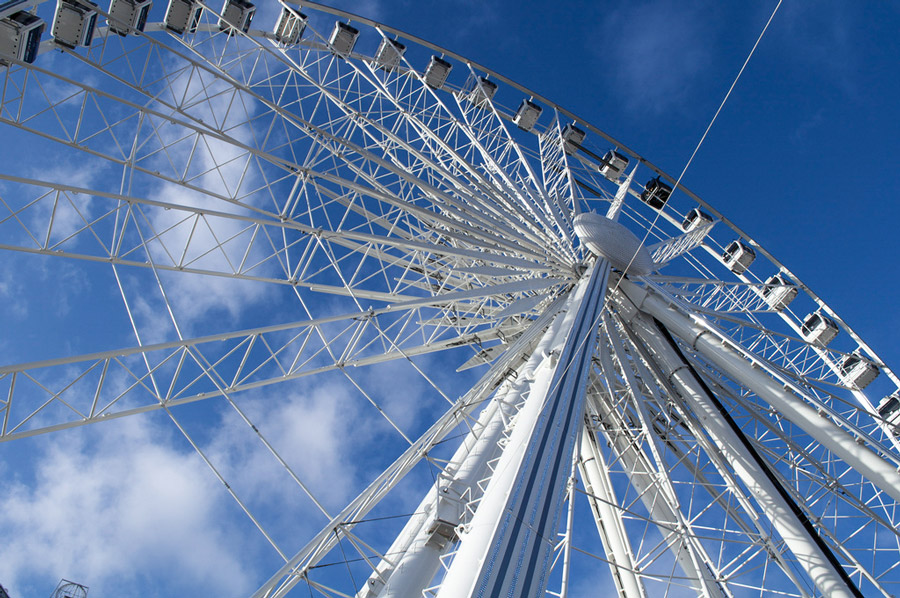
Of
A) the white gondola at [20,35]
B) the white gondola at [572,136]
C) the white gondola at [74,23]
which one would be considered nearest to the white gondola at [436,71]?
the white gondola at [572,136]

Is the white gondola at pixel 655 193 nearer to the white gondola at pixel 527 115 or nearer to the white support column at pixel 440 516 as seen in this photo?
the white gondola at pixel 527 115

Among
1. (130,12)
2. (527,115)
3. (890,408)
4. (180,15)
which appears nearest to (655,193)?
(527,115)

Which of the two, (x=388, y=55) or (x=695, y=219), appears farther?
(x=695, y=219)

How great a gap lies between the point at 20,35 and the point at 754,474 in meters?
16.1

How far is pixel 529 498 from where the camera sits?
8.16 metres

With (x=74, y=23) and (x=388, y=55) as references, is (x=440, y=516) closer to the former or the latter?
(x=74, y=23)

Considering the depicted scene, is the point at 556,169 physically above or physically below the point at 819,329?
above

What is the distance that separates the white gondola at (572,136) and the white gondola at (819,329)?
1173 centimetres

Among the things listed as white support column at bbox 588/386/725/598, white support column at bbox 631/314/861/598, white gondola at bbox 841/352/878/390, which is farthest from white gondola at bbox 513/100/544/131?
white gondola at bbox 841/352/878/390

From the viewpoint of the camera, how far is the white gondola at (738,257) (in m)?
27.2

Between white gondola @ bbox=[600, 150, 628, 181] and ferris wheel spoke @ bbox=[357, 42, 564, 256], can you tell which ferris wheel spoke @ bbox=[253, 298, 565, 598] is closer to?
ferris wheel spoke @ bbox=[357, 42, 564, 256]

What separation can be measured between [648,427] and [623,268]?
177 inches

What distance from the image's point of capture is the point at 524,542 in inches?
300

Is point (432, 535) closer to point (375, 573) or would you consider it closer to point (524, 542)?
point (375, 573)
